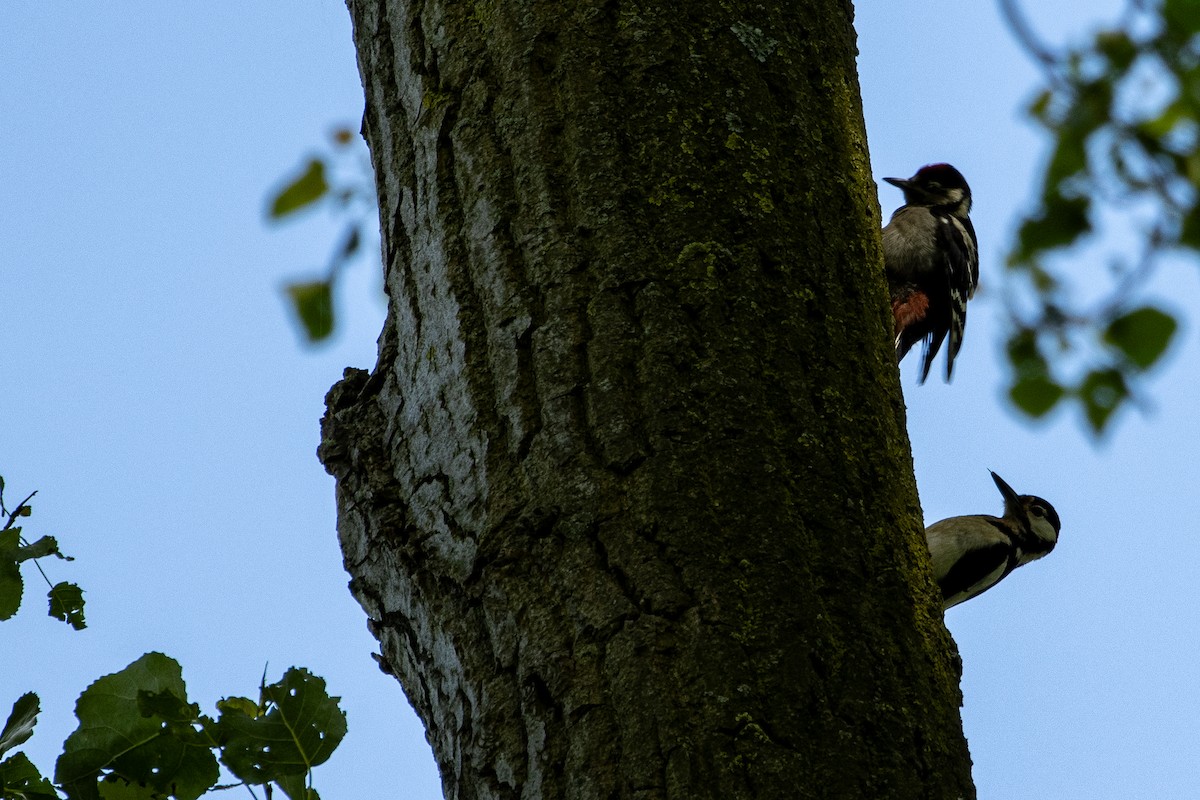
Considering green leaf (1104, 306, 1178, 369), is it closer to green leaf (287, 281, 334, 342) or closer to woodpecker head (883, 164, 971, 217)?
green leaf (287, 281, 334, 342)

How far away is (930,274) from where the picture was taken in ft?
16.6

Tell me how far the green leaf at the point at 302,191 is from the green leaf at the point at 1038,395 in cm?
127

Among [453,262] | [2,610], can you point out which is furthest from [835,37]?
[2,610]

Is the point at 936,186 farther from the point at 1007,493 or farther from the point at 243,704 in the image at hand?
the point at 243,704

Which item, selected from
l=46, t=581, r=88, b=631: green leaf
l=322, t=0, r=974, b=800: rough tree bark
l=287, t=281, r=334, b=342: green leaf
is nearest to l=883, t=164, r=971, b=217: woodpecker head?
l=322, t=0, r=974, b=800: rough tree bark

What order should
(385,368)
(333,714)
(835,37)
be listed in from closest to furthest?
(333,714), (385,368), (835,37)

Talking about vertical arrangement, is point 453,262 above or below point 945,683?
above

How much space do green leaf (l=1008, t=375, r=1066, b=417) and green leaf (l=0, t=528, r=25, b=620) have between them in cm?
156

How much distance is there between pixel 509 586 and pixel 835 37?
115 centimetres

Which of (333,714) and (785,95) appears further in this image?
(785,95)

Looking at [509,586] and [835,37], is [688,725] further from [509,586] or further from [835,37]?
[835,37]

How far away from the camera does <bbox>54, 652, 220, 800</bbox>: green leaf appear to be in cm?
167

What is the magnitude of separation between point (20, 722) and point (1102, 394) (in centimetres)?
166

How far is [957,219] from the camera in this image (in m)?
5.39
